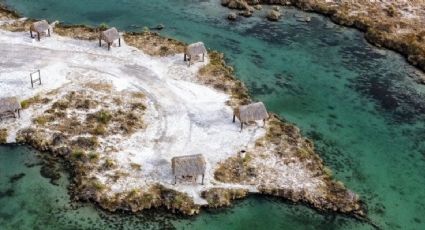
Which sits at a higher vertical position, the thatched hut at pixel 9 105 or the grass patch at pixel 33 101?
the thatched hut at pixel 9 105

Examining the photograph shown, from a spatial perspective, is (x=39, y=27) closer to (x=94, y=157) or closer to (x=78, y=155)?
(x=78, y=155)

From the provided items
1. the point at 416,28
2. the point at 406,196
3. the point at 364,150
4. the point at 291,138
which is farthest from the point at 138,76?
the point at 416,28

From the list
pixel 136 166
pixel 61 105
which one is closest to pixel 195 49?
pixel 61 105

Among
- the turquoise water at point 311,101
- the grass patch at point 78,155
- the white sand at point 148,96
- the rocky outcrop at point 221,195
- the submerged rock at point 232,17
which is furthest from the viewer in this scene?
the submerged rock at point 232,17

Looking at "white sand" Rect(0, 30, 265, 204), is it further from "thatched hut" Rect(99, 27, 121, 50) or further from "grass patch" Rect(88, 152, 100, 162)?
"grass patch" Rect(88, 152, 100, 162)

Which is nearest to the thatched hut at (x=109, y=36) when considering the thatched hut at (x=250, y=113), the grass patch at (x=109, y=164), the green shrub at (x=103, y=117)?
the green shrub at (x=103, y=117)

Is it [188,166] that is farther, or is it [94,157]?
[94,157]

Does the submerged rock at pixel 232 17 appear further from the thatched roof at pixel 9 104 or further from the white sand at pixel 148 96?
the thatched roof at pixel 9 104
